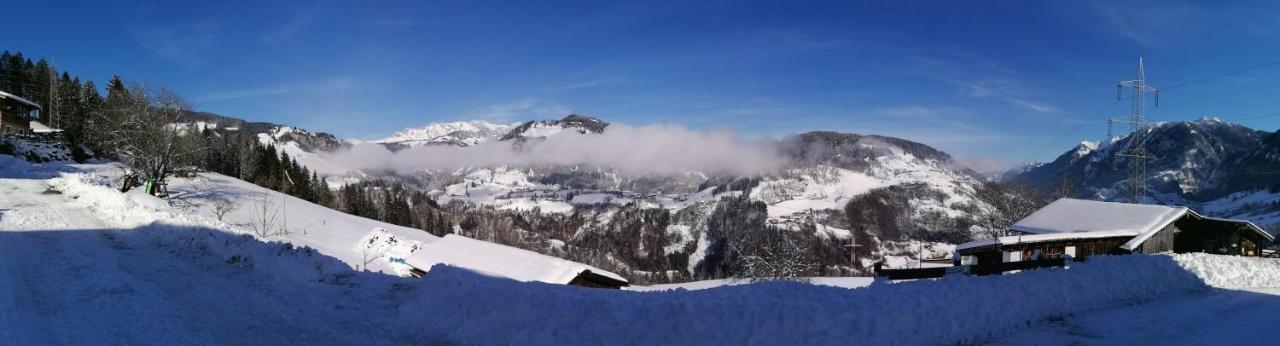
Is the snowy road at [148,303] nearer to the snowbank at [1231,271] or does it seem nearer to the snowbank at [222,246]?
the snowbank at [222,246]

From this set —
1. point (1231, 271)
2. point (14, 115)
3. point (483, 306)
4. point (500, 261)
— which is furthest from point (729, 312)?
point (14, 115)

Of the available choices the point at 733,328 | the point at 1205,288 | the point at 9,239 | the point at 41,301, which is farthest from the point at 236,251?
the point at 1205,288

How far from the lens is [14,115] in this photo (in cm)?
7456

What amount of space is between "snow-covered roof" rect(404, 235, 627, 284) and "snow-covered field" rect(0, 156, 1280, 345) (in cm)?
1454

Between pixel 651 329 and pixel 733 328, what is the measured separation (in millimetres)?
1333

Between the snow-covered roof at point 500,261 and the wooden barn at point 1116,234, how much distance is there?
18.6 meters

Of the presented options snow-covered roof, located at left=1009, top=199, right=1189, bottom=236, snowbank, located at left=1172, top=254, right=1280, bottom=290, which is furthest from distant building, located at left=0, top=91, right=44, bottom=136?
snowbank, located at left=1172, top=254, right=1280, bottom=290

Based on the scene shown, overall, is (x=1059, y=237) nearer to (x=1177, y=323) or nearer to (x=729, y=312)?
(x=1177, y=323)

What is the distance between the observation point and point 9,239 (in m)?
15.9

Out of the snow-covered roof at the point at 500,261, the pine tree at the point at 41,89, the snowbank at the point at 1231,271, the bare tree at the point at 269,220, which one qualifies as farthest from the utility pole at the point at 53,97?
the snowbank at the point at 1231,271

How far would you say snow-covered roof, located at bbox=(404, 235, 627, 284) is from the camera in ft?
98.0

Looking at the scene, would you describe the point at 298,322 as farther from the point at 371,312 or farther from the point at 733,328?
the point at 733,328

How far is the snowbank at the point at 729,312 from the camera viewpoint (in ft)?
32.1

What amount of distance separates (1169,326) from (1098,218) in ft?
85.8
